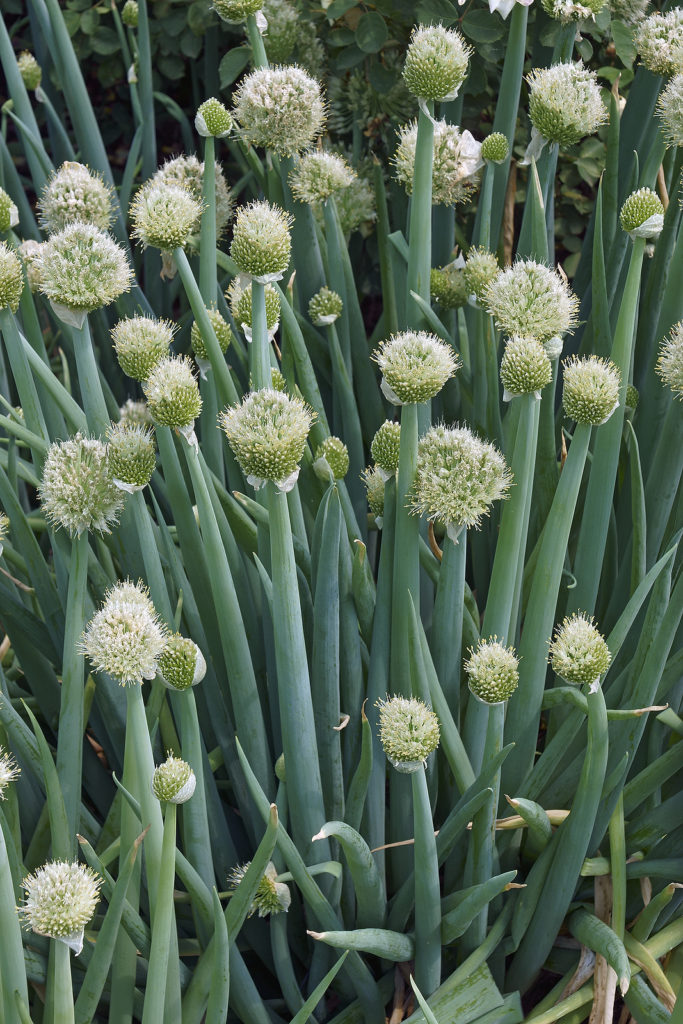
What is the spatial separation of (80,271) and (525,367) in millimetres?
545

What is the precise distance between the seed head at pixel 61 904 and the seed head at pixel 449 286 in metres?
1.06

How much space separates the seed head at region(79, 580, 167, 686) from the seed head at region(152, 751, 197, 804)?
9 cm

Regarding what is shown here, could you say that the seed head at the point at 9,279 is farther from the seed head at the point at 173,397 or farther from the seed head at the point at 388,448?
the seed head at the point at 388,448

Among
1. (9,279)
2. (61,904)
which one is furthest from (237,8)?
(61,904)

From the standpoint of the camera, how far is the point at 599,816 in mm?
1281

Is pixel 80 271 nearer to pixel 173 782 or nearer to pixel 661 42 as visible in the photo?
pixel 173 782

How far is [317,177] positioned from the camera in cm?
164

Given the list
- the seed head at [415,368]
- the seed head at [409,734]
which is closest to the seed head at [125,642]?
the seed head at [409,734]

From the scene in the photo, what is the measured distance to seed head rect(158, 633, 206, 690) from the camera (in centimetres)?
105

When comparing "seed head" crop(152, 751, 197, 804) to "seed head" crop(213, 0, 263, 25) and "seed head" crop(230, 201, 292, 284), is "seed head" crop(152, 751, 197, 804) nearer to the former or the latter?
"seed head" crop(230, 201, 292, 284)

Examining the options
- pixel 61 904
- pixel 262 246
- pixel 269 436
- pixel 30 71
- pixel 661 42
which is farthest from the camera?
pixel 30 71

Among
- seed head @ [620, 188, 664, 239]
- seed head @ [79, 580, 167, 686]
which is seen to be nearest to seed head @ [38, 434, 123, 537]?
seed head @ [79, 580, 167, 686]

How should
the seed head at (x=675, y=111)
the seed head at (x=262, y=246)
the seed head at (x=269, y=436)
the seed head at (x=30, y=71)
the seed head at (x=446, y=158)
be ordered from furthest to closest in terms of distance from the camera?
the seed head at (x=30, y=71) < the seed head at (x=446, y=158) < the seed head at (x=675, y=111) < the seed head at (x=262, y=246) < the seed head at (x=269, y=436)

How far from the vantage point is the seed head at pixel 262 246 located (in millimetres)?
1136
